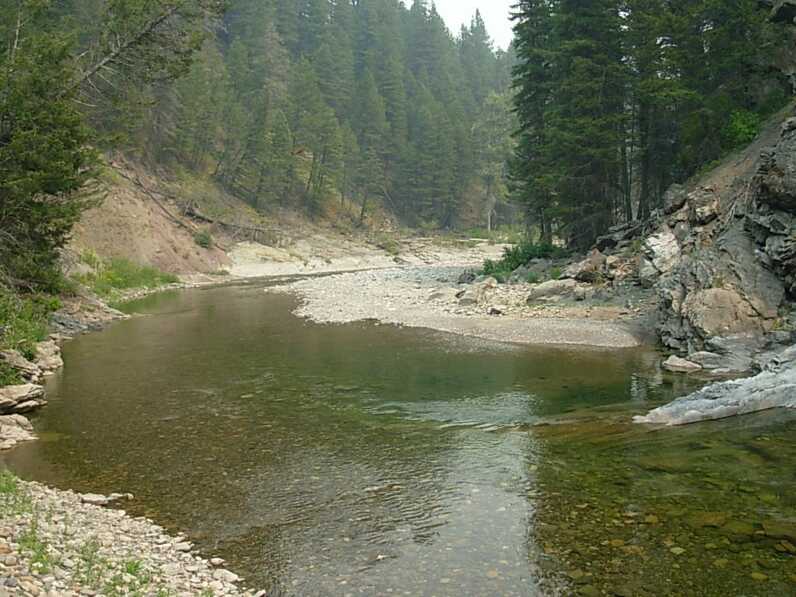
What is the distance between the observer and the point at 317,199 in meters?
77.1

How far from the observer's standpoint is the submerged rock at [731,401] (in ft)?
43.3

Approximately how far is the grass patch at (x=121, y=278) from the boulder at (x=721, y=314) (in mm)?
28141

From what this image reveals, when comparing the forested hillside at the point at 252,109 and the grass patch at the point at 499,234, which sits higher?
the forested hillside at the point at 252,109

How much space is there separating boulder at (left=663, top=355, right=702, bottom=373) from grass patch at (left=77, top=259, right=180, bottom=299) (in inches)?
1095

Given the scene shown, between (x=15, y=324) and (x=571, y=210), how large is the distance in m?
26.5

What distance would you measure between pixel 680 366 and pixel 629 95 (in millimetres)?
22026

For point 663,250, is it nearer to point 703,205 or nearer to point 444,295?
point 703,205

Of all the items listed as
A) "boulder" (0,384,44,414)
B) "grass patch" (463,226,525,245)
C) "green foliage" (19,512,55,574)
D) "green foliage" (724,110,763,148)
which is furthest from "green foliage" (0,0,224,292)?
"grass patch" (463,226,525,245)

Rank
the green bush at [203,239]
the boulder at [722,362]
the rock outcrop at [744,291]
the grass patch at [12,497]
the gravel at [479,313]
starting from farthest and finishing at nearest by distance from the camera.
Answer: the green bush at [203,239], the gravel at [479,313], the boulder at [722,362], the rock outcrop at [744,291], the grass patch at [12,497]

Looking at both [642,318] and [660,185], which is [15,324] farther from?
[660,185]

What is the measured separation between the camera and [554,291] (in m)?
29.0

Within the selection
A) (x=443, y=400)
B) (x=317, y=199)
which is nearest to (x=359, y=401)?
(x=443, y=400)

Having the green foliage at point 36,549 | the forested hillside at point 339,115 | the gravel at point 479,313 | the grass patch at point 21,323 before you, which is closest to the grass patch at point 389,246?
the forested hillside at point 339,115

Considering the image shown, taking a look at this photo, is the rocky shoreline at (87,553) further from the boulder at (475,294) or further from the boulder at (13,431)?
the boulder at (475,294)
